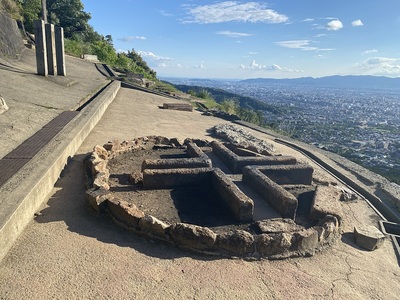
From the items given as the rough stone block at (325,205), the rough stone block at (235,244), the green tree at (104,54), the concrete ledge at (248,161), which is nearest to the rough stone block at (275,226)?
the rough stone block at (235,244)

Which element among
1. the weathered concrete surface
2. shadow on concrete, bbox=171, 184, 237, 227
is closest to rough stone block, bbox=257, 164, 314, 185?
shadow on concrete, bbox=171, 184, 237, 227

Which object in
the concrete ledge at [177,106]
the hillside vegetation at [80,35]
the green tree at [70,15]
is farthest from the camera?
the green tree at [70,15]

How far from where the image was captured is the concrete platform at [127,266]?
3678 millimetres

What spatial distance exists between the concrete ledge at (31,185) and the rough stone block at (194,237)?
2.17 metres

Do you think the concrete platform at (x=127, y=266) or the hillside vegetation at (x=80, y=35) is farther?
the hillside vegetation at (x=80, y=35)

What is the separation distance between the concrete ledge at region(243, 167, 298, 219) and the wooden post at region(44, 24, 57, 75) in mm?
13375

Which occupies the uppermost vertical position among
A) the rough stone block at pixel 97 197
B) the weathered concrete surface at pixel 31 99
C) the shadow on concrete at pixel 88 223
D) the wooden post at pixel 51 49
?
the wooden post at pixel 51 49

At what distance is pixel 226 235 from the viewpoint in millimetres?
4734

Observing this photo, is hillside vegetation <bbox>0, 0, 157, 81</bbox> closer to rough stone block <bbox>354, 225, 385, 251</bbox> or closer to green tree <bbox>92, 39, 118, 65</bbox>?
green tree <bbox>92, 39, 118, 65</bbox>

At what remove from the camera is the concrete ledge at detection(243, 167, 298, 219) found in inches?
237

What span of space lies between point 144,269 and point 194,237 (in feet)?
2.90

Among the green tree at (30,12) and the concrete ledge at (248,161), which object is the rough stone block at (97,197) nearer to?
the concrete ledge at (248,161)

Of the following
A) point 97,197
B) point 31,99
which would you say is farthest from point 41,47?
point 97,197

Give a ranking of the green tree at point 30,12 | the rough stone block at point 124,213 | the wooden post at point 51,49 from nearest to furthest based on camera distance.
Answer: the rough stone block at point 124,213 < the wooden post at point 51,49 < the green tree at point 30,12
